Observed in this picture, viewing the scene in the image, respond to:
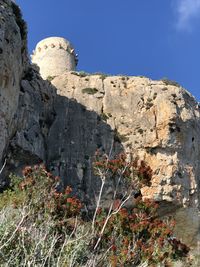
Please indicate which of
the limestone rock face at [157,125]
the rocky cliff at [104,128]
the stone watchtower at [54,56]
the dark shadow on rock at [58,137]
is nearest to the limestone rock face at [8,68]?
the rocky cliff at [104,128]

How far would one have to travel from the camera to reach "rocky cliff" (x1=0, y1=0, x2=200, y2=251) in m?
22.1

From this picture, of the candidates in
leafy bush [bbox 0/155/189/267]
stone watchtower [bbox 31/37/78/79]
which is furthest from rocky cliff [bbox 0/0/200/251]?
leafy bush [bbox 0/155/189/267]

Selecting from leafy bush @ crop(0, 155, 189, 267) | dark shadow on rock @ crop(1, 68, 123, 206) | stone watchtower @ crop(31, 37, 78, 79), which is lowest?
leafy bush @ crop(0, 155, 189, 267)

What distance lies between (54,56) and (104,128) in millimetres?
11258

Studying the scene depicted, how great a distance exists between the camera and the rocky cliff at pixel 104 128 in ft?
72.5

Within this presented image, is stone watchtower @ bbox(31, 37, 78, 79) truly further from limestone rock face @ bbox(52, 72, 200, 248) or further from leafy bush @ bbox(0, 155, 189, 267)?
leafy bush @ bbox(0, 155, 189, 267)

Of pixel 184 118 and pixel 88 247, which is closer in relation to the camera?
pixel 88 247

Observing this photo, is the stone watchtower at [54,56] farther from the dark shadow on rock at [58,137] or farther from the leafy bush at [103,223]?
the leafy bush at [103,223]

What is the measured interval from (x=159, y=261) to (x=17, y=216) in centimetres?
352

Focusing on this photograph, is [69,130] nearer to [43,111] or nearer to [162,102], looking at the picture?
[43,111]

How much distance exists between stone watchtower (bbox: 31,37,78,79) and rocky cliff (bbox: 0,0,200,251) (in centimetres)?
581

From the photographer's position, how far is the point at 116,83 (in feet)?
92.7

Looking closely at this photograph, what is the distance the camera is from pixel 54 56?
35.2 meters

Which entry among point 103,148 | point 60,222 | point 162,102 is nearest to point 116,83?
point 162,102
